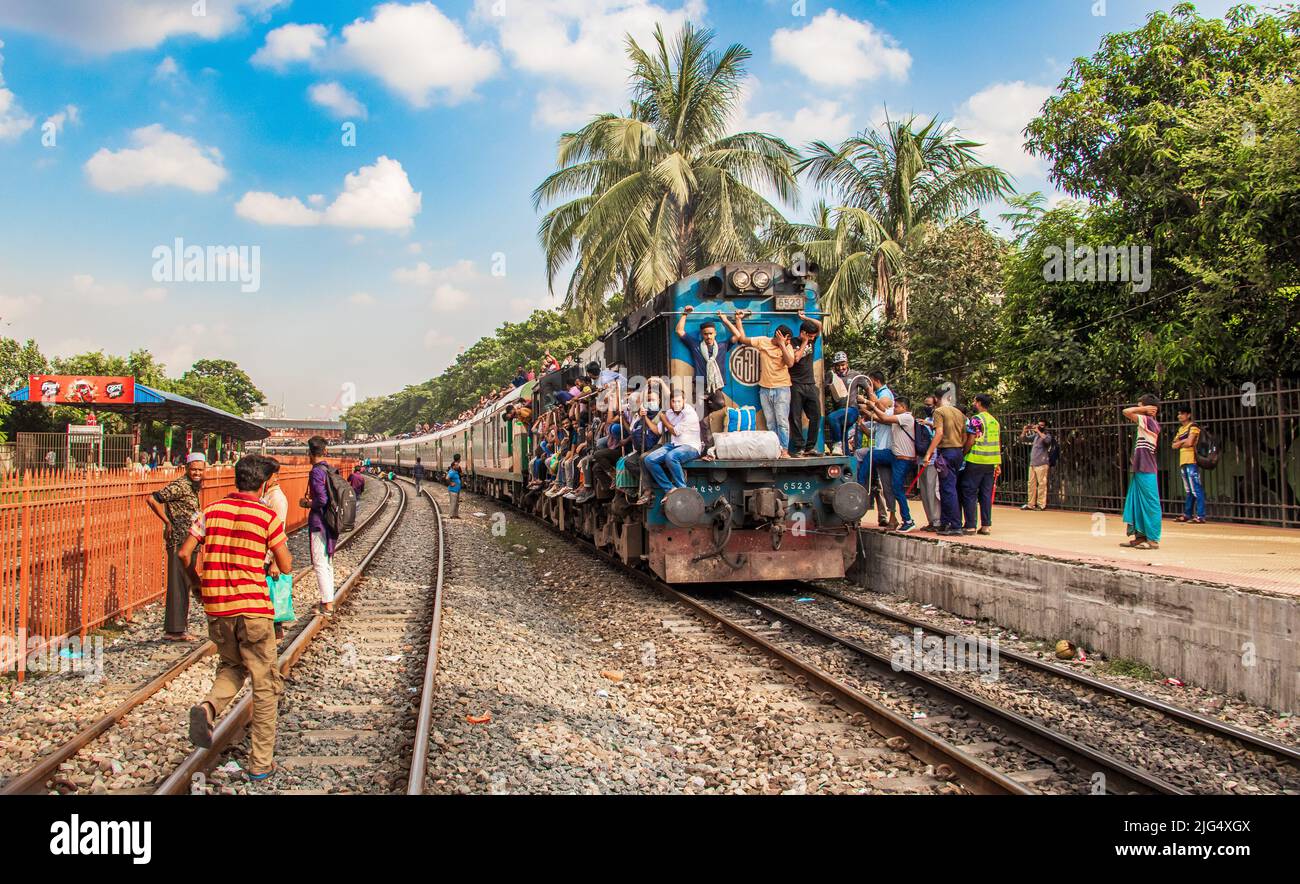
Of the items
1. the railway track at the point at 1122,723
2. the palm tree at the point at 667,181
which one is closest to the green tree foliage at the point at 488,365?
the palm tree at the point at 667,181

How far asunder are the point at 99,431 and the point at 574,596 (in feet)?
55.5

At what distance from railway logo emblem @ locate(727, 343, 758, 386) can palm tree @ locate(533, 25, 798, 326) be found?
1030cm

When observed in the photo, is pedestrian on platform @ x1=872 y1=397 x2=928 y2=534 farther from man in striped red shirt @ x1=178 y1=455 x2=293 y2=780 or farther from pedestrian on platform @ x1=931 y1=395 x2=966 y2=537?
man in striped red shirt @ x1=178 y1=455 x2=293 y2=780

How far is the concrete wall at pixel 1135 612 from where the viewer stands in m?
5.92

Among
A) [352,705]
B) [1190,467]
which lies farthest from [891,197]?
[352,705]

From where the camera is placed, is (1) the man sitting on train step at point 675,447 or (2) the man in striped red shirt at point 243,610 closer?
(2) the man in striped red shirt at point 243,610

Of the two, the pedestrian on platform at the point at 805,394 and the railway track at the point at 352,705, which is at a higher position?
the pedestrian on platform at the point at 805,394

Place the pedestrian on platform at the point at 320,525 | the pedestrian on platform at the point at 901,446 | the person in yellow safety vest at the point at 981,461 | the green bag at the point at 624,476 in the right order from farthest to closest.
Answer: the pedestrian on platform at the point at 901,446, the person in yellow safety vest at the point at 981,461, the green bag at the point at 624,476, the pedestrian on platform at the point at 320,525

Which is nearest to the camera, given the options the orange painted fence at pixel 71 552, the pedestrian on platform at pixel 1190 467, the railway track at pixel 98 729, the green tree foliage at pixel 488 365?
the railway track at pixel 98 729

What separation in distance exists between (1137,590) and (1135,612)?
17 cm

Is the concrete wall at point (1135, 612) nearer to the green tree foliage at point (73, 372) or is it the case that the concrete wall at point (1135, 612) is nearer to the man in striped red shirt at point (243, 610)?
the man in striped red shirt at point (243, 610)

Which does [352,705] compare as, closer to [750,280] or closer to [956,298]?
[750,280]
